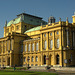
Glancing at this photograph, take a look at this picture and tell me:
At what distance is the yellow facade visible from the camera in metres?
77.0

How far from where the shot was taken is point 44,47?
8506 cm

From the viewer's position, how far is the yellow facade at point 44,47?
3031 inches

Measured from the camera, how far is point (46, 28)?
83500 millimetres

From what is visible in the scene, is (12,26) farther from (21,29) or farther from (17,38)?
(17,38)

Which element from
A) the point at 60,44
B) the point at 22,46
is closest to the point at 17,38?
the point at 22,46

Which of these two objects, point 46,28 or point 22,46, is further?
point 22,46

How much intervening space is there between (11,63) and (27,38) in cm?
1667

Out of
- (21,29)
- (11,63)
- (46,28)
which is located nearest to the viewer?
(46,28)

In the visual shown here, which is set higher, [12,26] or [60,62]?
[12,26]

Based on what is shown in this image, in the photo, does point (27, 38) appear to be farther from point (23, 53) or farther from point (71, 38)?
point (71, 38)

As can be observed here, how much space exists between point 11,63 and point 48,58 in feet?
89.6

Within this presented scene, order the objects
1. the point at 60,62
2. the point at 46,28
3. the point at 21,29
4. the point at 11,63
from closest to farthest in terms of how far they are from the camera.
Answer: the point at 60,62 → the point at 46,28 → the point at 11,63 → the point at 21,29

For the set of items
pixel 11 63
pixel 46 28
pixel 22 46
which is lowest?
pixel 11 63

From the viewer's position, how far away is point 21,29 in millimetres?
A: 112875
